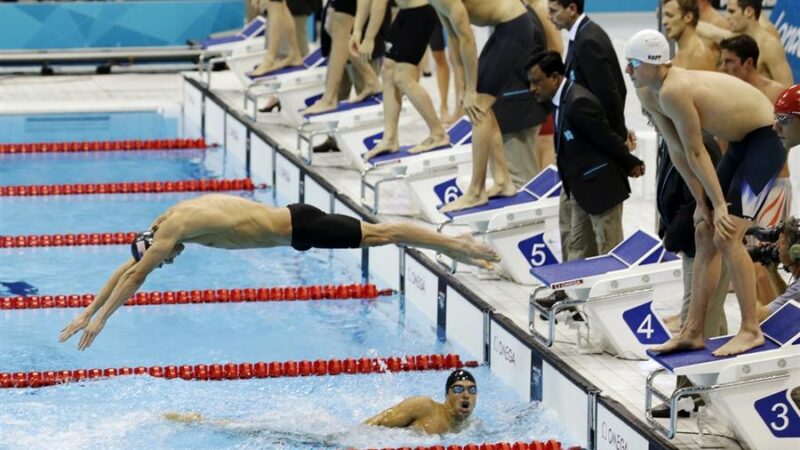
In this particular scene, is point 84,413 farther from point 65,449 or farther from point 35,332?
point 35,332

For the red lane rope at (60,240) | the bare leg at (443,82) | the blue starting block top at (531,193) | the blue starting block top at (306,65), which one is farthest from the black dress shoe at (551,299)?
the blue starting block top at (306,65)

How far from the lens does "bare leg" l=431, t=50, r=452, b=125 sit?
38.1 feet

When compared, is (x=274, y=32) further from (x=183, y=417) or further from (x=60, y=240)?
(x=183, y=417)

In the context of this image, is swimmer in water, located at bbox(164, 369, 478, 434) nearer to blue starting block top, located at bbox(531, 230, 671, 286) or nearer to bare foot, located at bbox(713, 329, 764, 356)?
blue starting block top, located at bbox(531, 230, 671, 286)

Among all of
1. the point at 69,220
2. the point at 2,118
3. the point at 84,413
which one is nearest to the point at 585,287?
the point at 84,413

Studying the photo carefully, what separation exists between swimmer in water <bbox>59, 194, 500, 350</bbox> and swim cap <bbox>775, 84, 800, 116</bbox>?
4.84 ft

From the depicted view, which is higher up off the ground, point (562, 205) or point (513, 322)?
point (562, 205)

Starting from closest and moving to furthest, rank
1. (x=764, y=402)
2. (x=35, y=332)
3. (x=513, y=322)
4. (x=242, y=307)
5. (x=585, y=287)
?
1. (x=764, y=402)
2. (x=585, y=287)
3. (x=513, y=322)
4. (x=35, y=332)
5. (x=242, y=307)

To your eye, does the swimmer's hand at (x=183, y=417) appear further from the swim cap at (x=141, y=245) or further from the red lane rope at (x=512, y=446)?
the red lane rope at (x=512, y=446)

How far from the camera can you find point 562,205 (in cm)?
709

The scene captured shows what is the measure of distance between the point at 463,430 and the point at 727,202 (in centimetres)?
145

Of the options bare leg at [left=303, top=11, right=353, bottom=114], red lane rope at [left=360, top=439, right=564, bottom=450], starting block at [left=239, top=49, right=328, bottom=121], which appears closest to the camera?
red lane rope at [left=360, top=439, right=564, bottom=450]

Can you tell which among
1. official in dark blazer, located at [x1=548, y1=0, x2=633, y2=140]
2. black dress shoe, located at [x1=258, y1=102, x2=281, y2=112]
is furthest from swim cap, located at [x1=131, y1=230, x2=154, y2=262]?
black dress shoe, located at [x1=258, y1=102, x2=281, y2=112]

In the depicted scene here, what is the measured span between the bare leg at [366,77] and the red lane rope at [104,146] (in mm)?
2258
